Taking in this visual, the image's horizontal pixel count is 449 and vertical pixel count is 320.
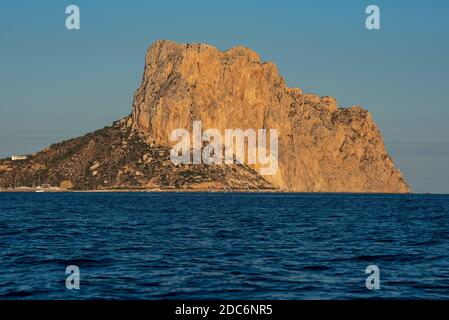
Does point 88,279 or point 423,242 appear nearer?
point 88,279

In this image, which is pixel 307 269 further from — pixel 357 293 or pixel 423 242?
pixel 423 242

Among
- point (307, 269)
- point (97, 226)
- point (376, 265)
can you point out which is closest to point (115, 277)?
point (307, 269)

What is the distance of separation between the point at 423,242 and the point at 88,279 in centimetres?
3454

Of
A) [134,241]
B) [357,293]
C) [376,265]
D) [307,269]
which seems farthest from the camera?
[134,241]

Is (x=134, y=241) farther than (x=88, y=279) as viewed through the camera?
Yes

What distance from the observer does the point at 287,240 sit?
2375 inches

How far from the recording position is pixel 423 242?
60094 mm
